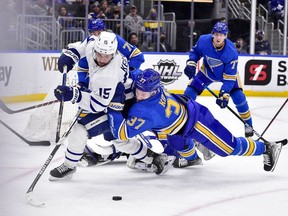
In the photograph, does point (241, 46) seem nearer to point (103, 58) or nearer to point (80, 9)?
point (80, 9)

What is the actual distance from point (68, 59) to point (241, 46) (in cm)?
606

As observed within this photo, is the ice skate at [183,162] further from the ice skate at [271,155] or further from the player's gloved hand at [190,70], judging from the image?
the player's gloved hand at [190,70]

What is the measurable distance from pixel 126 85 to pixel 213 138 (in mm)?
560

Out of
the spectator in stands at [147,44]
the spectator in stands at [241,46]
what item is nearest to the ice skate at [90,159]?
the spectator in stands at [147,44]

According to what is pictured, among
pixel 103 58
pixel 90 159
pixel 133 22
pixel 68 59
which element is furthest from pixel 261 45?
pixel 103 58

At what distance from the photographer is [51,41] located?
7.95 meters

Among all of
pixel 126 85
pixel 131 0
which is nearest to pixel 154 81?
pixel 126 85

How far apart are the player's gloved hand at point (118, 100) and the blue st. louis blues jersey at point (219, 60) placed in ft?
4.97

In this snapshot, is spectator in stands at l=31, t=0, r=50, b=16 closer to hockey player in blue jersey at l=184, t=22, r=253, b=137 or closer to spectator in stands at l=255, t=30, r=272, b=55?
hockey player in blue jersey at l=184, t=22, r=253, b=137

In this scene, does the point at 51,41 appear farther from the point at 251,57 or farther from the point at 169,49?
the point at 251,57

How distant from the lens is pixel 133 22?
881 cm

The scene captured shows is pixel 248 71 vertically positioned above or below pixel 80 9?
below

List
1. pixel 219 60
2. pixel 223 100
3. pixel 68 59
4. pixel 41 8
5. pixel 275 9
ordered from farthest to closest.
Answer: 1. pixel 275 9
2. pixel 41 8
3. pixel 219 60
4. pixel 223 100
5. pixel 68 59

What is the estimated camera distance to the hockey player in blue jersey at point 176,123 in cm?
290
